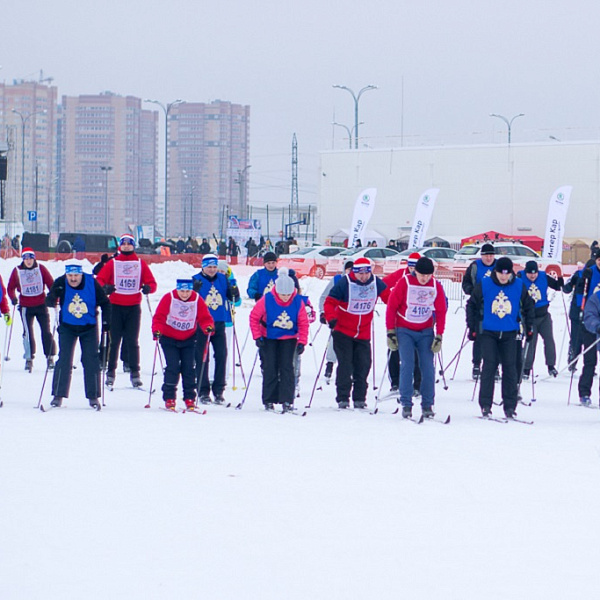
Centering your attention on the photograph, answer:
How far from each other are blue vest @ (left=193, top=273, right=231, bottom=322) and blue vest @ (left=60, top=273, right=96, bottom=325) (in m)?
1.42

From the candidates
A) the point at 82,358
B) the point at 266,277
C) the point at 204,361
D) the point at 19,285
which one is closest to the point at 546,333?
the point at 266,277

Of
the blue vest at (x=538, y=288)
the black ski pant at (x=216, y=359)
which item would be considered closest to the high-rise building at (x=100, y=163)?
the blue vest at (x=538, y=288)

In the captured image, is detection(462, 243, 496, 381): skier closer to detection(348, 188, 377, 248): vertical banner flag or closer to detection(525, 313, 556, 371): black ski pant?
detection(525, 313, 556, 371): black ski pant

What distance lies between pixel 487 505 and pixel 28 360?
Result: 9.73 metres

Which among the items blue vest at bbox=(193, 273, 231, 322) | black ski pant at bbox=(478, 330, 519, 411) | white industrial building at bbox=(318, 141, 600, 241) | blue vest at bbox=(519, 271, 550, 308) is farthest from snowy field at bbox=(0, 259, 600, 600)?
white industrial building at bbox=(318, 141, 600, 241)

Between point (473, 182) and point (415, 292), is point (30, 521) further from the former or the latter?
point (473, 182)

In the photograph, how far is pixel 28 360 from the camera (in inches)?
608

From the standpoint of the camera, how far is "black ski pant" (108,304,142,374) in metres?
13.3

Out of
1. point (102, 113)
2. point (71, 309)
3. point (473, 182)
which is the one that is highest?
point (102, 113)

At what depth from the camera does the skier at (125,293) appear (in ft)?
43.4

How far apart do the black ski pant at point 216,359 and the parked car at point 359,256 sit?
24.5m

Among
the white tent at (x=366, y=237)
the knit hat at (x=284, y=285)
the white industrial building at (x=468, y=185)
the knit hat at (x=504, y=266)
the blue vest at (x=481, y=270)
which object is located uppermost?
the white industrial building at (x=468, y=185)

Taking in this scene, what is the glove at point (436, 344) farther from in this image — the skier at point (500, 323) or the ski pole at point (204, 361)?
the ski pole at point (204, 361)

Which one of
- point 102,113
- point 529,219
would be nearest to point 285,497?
point 529,219
